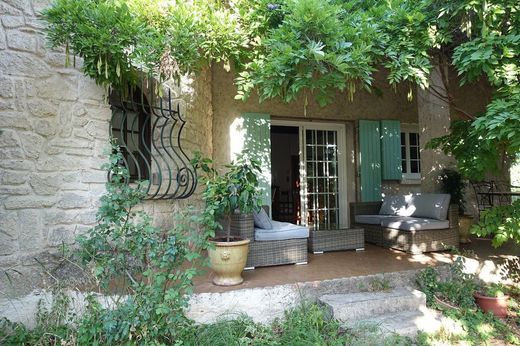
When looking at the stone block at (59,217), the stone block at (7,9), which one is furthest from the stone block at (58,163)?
the stone block at (7,9)

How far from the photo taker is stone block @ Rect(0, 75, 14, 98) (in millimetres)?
2622

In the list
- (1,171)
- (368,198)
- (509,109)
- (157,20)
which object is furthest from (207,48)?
(368,198)

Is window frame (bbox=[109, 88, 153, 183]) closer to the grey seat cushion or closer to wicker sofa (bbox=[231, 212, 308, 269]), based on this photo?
wicker sofa (bbox=[231, 212, 308, 269])

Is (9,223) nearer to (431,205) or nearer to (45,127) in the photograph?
(45,127)

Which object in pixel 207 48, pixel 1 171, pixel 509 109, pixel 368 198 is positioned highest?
pixel 207 48

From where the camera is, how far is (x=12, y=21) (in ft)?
8.81

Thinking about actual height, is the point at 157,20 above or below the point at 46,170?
above

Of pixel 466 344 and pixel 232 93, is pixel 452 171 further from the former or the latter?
pixel 232 93

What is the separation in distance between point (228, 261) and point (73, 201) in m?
1.46

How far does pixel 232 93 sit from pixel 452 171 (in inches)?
154

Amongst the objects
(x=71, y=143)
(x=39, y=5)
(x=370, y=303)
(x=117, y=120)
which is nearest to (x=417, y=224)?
(x=370, y=303)

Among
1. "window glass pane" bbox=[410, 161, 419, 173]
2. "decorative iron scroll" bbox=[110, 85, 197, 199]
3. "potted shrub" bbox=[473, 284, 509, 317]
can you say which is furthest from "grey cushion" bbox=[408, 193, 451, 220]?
"decorative iron scroll" bbox=[110, 85, 197, 199]

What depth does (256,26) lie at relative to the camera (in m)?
2.98

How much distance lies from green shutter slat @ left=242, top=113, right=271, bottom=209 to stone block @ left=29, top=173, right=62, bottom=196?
3008 mm
